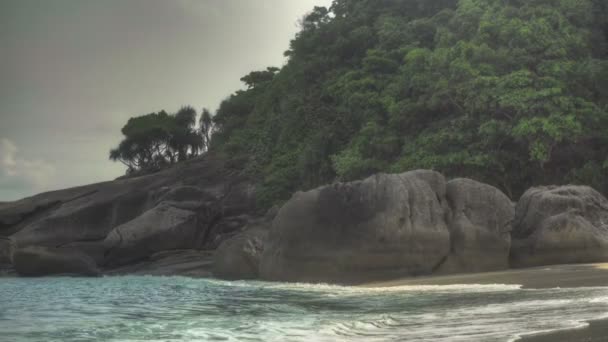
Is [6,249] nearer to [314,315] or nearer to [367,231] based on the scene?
[367,231]

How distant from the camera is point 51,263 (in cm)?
2642

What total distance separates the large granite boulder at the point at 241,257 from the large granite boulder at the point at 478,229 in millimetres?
7420

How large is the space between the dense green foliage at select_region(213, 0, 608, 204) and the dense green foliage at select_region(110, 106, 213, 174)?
27501mm

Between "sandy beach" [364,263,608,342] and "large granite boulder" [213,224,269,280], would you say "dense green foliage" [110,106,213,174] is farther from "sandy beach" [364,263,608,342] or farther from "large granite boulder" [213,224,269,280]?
"sandy beach" [364,263,608,342]

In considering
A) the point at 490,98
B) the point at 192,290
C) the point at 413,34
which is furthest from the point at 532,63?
the point at 192,290

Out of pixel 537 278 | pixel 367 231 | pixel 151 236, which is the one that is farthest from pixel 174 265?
pixel 537 278

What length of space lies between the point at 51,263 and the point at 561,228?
62.7ft

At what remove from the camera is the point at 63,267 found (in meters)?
26.5

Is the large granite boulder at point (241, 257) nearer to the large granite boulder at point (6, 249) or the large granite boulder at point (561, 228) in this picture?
the large granite boulder at point (561, 228)

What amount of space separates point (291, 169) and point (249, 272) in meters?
10.00

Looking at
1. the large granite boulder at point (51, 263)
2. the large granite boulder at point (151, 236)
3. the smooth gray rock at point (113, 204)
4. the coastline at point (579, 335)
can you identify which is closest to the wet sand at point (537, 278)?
the coastline at point (579, 335)

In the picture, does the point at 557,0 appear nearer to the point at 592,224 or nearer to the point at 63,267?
the point at 592,224

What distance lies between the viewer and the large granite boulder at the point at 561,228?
16.6 m

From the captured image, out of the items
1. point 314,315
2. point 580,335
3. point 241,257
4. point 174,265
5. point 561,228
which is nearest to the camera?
point 580,335
